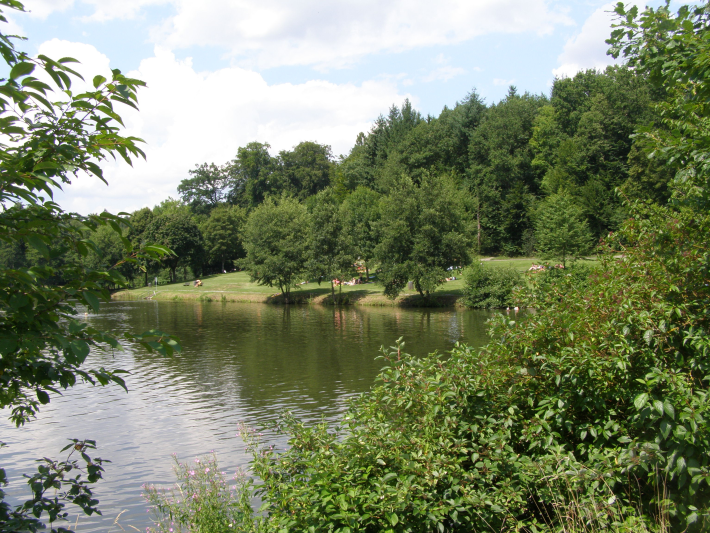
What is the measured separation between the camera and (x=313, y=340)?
93.0 ft

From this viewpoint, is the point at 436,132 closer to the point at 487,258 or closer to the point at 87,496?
the point at 487,258

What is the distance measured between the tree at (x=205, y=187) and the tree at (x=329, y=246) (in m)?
64.0

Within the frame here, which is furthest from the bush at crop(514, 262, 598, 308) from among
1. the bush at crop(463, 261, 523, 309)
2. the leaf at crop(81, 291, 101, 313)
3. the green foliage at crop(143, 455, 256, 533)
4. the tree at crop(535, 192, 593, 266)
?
the bush at crop(463, 261, 523, 309)

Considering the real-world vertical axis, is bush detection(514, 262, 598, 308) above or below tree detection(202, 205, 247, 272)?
below

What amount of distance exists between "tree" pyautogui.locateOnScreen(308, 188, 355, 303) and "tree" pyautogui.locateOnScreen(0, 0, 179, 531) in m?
47.1

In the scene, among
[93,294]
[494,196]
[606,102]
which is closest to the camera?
[93,294]

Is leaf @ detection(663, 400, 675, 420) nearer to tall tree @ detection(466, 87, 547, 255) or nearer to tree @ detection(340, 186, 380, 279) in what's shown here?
tree @ detection(340, 186, 380, 279)

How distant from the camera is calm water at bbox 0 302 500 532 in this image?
11.3 meters

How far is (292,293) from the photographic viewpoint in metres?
57.1

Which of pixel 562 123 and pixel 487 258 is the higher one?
pixel 562 123

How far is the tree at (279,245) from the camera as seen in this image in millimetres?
53250

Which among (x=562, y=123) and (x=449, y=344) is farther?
(x=562, y=123)

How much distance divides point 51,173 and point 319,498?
11.5 ft

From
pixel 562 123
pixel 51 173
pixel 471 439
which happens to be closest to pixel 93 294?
pixel 51 173
